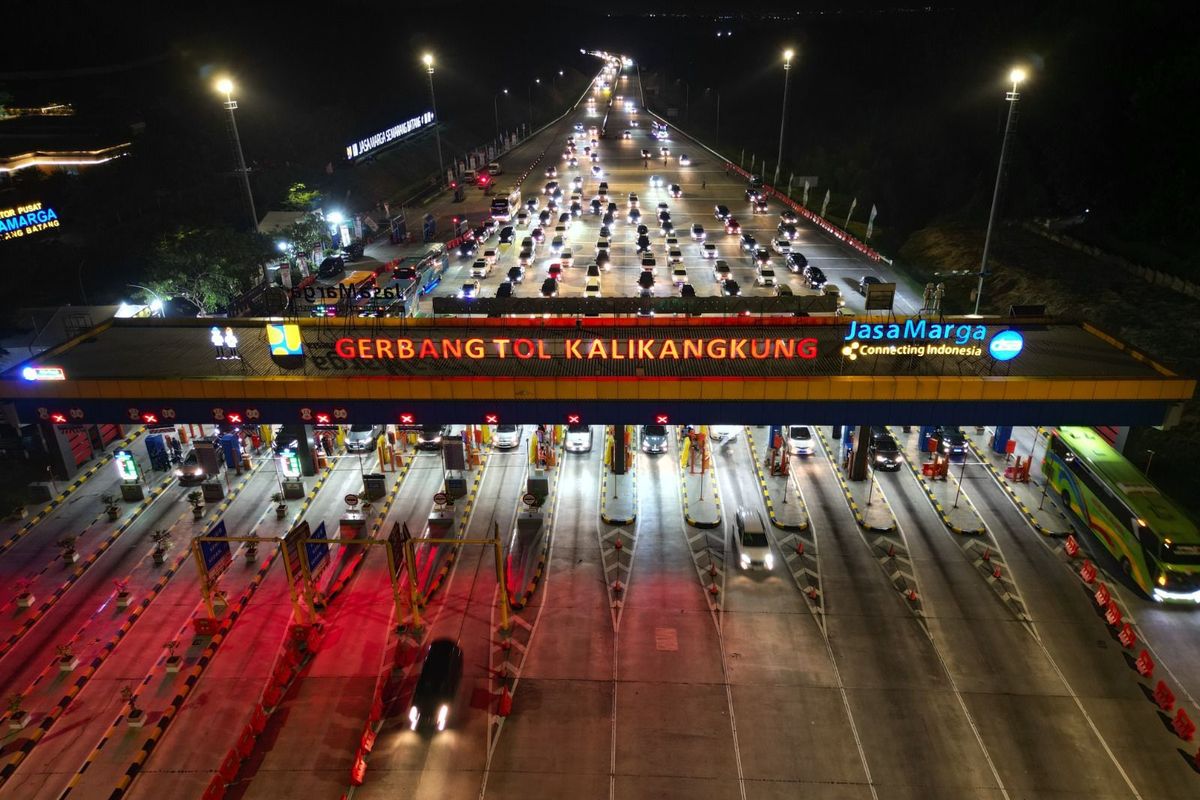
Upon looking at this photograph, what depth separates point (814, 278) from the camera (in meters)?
67.9

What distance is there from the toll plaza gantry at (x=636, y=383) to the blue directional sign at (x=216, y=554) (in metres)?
5.11

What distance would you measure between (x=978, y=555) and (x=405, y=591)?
25936 millimetres

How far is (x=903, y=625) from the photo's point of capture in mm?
29516

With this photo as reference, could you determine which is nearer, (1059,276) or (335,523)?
(335,523)

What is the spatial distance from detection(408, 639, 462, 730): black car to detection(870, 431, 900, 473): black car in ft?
85.6

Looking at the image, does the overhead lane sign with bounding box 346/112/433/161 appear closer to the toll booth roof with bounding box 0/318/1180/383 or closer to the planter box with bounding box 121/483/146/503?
the toll booth roof with bounding box 0/318/1180/383

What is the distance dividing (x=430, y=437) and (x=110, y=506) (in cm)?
1655

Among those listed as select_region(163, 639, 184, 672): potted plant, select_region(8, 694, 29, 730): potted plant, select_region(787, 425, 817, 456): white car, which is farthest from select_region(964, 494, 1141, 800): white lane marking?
select_region(8, 694, 29, 730): potted plant

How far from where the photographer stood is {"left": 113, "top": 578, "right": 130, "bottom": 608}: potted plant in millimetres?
30984

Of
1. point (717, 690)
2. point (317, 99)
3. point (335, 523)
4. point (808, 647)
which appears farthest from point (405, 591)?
point (317, 99)

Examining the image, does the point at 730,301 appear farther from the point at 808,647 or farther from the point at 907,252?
the point at 907,252

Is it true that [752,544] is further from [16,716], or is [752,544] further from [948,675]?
[16,716]

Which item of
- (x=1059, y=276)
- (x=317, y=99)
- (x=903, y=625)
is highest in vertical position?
(x=317, y=99)

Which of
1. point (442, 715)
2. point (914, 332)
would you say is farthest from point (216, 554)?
point (914, 332)
